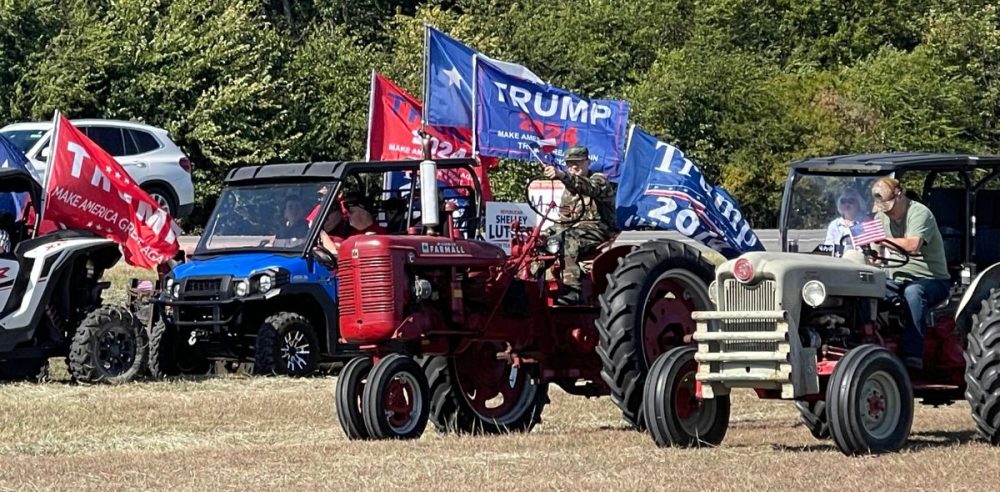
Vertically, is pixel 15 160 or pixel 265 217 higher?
pixel 15 160

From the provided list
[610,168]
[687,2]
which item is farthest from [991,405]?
[687,2]

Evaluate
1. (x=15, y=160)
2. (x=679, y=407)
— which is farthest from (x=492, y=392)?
(x=15, y=160)

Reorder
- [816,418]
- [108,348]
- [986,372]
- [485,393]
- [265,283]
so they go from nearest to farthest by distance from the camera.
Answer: [986,372], [816,418], [485,393], [108,348], [265,283]

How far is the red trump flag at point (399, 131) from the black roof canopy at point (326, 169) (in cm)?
305

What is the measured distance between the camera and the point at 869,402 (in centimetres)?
1078

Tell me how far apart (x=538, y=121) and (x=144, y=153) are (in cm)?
975

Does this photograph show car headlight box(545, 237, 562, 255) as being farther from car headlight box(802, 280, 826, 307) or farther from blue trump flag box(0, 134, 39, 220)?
blue trump flag box(0, 134, 39, 220)

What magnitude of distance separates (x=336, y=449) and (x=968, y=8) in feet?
142

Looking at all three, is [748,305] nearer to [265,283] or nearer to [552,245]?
[552,245]

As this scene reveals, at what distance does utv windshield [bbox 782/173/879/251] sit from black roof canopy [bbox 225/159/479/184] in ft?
15.7

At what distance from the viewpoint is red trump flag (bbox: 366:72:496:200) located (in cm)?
2119

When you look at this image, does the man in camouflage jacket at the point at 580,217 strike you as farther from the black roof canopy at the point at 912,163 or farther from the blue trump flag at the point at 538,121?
the blue trump flag at the point at 538,121

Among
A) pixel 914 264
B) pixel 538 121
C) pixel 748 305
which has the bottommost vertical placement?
pixel 748 305

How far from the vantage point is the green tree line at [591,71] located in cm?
4156
